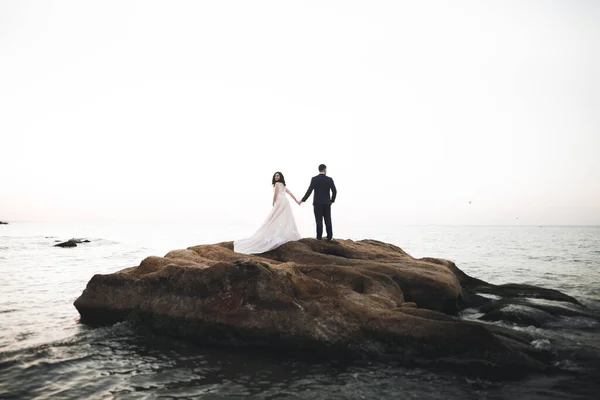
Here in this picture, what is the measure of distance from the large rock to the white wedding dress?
223 cm

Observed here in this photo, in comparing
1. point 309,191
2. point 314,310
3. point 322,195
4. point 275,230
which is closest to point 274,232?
point 275,230

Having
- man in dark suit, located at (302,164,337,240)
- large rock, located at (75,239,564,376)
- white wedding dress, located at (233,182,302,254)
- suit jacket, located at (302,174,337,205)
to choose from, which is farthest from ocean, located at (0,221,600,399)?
suit jacket, located at (302,174,337,205)

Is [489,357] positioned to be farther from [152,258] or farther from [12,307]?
[12,307]

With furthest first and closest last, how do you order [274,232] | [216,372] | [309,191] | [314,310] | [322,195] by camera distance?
[309,191] < [322,195] < [274,232] < [314,310] < [216,372]

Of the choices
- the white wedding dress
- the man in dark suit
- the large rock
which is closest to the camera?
the large rock

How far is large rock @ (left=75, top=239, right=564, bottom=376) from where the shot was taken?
8164 mm

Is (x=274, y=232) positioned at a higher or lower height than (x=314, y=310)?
higher

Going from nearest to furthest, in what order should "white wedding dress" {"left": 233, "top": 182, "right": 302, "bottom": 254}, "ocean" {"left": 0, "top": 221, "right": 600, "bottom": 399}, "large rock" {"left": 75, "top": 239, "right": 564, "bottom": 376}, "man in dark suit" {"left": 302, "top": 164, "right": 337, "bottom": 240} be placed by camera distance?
"ocean" {"left": 0, "top": 221, "right": 600, "bottom": 399} → "large rock" {"left": 75, "top": 239, "right": 564, "bottom": 376} → "white wedding dress" {"left": 233, "top": 182, "right": 302, "bottom": 254} → "man in dark suit" {"left": 302, "top": 164, "right": 337, "bottom": 240}

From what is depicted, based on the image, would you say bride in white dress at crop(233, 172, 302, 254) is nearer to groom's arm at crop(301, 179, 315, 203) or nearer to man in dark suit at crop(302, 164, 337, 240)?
groom's arm at crop(301, 179, 315, 203)

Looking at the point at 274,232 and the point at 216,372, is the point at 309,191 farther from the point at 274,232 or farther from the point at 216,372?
the point at 216,372

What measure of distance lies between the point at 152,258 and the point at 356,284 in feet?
22.2

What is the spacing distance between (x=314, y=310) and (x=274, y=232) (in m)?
5.91

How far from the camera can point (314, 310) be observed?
359 inches

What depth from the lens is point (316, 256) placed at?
13328mm
